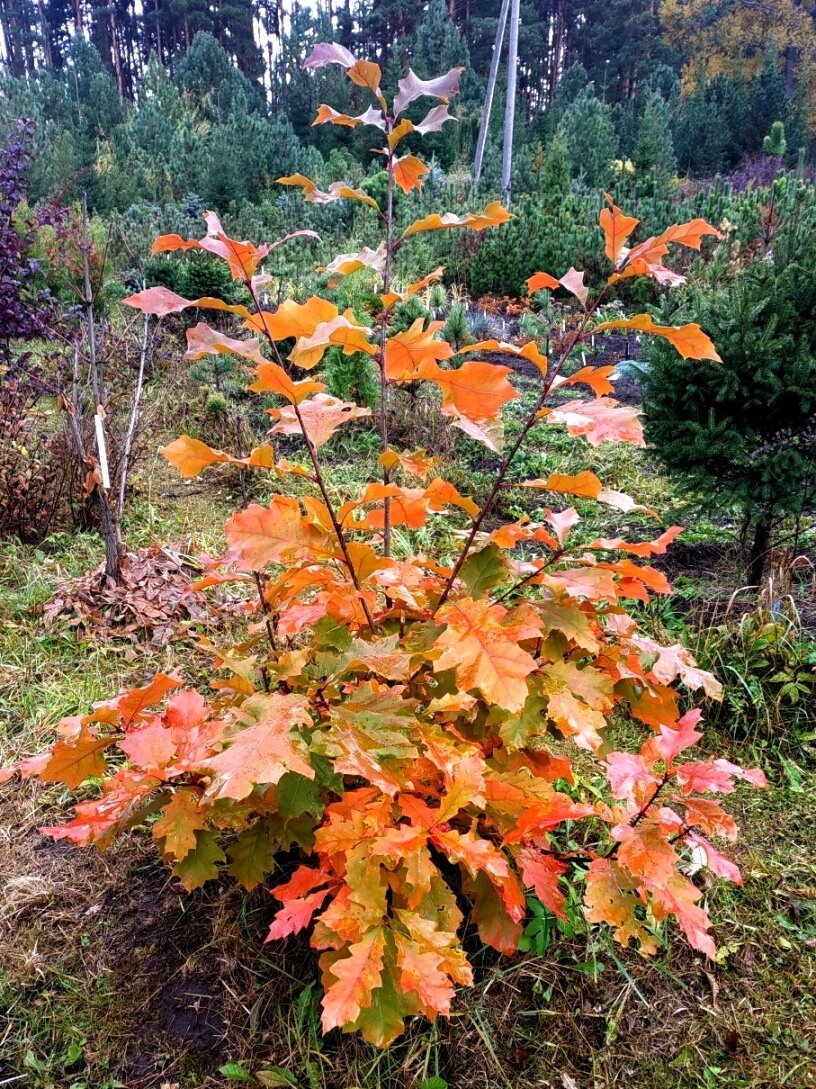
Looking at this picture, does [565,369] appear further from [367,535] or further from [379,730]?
[379,730]

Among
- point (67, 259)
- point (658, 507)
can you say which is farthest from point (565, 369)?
point (67, 259)

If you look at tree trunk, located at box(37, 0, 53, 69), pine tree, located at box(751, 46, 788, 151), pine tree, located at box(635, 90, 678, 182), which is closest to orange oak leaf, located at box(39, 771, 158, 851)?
pine tree, located at box(635, 90, 678, 182)

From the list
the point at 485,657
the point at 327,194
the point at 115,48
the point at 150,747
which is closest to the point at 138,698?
the point at 150,747

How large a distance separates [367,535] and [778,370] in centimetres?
195

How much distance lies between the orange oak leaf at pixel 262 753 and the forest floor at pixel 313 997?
29.1 inches

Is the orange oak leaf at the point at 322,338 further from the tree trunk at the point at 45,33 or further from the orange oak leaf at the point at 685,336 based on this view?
the tree trunk at the point at 45,33

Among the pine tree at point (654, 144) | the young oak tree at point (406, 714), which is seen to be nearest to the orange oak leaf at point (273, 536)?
the young oak tree at point (406, 714)

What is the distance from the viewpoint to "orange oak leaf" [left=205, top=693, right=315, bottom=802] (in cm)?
81

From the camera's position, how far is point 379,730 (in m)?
0.98

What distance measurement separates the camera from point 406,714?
3.42 ft

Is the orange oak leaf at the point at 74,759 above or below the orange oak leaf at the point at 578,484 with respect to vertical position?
below

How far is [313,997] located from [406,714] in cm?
72

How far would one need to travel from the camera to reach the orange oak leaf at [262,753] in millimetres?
810

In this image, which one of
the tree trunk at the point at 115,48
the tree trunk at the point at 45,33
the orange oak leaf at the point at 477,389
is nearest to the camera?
the orange oak leaf at the point at 477,389
